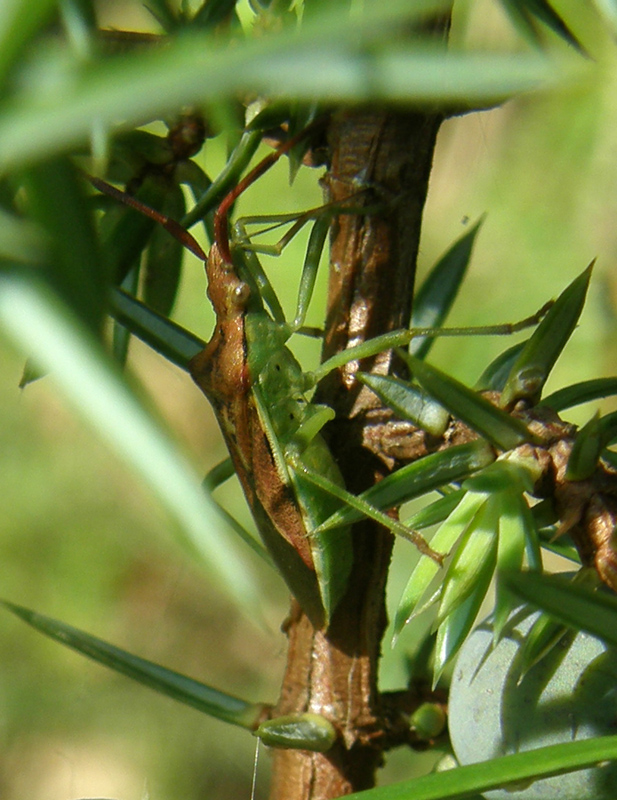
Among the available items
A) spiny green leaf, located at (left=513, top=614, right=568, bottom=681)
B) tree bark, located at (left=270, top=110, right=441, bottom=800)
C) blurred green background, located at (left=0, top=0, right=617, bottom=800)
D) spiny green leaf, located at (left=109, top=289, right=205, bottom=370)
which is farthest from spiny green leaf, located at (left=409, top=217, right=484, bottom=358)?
blurred green background, located at (left=0, top=0, right=617, bottom=800)

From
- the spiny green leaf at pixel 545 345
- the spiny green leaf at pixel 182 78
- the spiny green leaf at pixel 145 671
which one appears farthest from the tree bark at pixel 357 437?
the spiny green leaf at pixel 182 78

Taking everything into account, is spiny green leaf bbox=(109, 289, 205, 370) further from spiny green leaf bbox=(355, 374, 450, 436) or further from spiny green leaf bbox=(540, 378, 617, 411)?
spiny green leaf bbox=(540, 378, 617, 411)

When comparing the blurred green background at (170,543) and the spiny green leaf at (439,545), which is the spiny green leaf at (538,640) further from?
the blurred green background at (170,543)

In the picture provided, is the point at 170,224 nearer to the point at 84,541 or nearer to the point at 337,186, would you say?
the point at 337,186

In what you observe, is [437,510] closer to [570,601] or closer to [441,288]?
[570,601]

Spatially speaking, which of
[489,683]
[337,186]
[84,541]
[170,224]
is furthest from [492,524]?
[84,541]

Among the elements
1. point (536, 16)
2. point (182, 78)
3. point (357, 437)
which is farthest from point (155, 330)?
point (182, 78)

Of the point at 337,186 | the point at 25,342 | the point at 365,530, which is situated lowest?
the point at 25,342

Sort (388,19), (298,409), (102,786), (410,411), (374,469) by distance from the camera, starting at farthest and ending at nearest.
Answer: (102,786) < (298,409) < (374,469) < (410,411) < (388,19)
